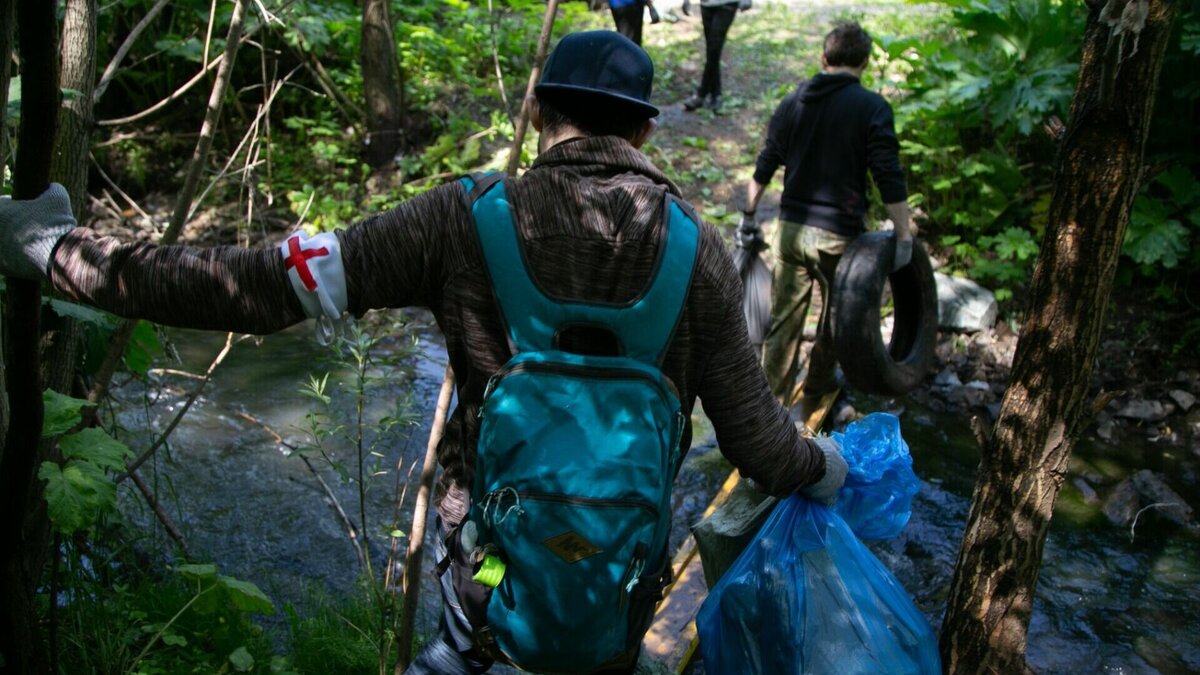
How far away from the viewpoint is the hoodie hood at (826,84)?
480 cm

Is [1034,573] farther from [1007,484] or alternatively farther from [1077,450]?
[1077,450]

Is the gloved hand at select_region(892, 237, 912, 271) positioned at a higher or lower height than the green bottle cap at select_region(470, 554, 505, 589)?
lower

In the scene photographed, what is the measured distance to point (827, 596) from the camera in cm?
227

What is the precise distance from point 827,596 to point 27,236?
180 centimetres

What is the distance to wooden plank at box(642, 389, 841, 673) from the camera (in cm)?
323

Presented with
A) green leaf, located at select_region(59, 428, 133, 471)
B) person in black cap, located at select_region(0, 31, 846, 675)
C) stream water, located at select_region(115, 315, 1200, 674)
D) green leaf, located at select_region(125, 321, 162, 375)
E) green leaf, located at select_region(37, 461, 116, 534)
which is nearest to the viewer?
person in black cap, located at select_region(0, 31, 846, 675)

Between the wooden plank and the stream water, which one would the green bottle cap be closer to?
the stream water

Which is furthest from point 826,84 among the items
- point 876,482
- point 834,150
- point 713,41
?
point 713,41

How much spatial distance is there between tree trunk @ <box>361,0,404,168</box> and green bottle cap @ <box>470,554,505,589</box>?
798 centimetres

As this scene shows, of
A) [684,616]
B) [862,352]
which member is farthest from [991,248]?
[684,616]

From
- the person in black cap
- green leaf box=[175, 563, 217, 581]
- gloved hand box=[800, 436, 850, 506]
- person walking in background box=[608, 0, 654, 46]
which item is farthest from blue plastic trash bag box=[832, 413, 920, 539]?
person walking in background box=[608, 0, 654, 46]

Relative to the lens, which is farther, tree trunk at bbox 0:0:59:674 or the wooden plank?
the wooden plank

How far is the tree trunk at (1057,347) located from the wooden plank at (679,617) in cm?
83

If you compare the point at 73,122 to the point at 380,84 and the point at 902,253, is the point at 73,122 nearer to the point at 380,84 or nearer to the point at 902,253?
the point at 902,253
